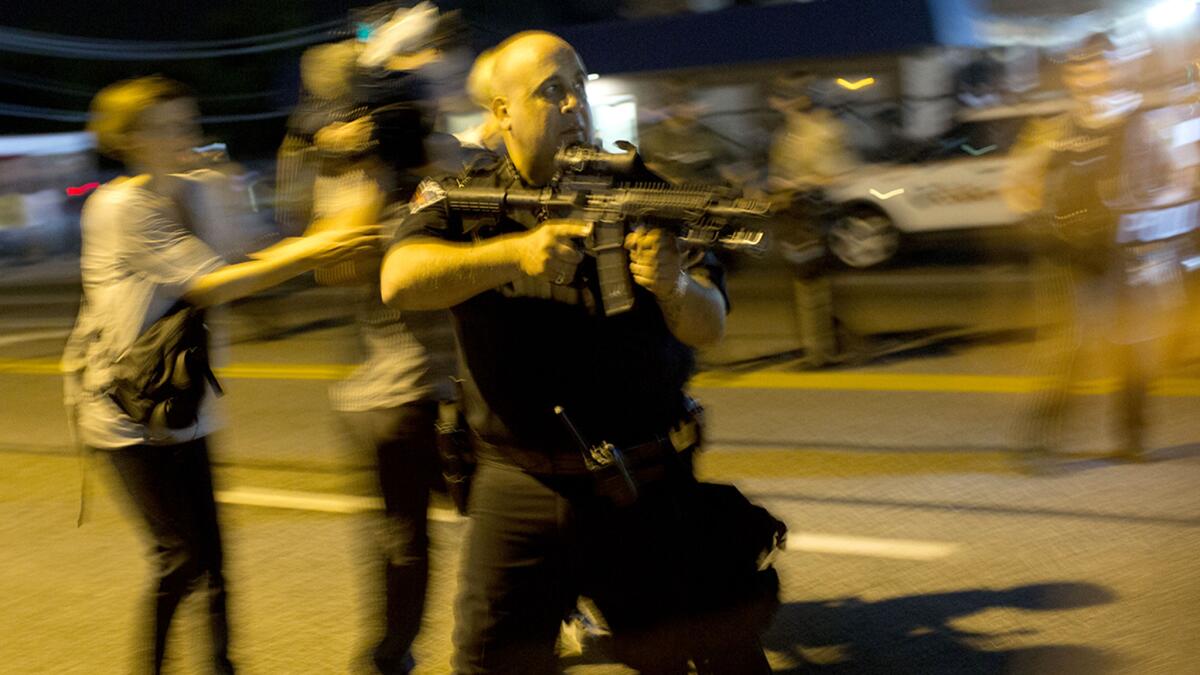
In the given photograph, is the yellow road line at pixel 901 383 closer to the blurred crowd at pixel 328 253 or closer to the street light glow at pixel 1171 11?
the blurred crowd at pixel 328 253

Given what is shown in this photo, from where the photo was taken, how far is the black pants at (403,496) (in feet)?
12.1

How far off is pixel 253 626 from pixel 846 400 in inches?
162

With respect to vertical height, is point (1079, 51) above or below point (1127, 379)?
above

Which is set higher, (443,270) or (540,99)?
(540,99)

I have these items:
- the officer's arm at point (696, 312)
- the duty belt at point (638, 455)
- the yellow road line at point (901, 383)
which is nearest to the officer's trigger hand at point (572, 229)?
the officer's arm at point (696, 312)

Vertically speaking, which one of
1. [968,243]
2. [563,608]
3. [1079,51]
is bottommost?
[968,243]

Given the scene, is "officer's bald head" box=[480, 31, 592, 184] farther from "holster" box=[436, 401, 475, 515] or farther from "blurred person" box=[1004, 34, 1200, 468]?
"blurred person" box=[1004, 34, 1200, 468]

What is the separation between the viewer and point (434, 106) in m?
3.67

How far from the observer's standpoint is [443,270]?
2617mm

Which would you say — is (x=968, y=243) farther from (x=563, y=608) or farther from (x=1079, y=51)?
(x=563, y=608)

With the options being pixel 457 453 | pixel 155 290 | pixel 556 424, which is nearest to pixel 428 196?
pixel 556 424

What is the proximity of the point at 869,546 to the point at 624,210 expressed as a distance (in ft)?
10.2

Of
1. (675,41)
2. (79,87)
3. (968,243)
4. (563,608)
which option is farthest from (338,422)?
(79,87)

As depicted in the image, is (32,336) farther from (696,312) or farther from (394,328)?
(696,312)
